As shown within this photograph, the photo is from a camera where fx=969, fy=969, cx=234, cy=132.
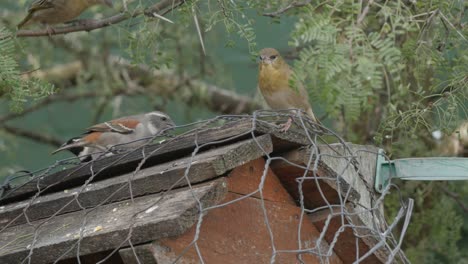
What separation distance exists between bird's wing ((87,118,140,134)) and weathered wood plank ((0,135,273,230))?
6.13 feet

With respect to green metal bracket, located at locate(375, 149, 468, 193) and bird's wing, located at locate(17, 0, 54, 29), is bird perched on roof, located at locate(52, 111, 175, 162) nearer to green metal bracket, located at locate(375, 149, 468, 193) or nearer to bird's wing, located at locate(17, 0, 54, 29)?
bird's wing, located at locate(17, 0, 54, 29)

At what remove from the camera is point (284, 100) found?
577 cm

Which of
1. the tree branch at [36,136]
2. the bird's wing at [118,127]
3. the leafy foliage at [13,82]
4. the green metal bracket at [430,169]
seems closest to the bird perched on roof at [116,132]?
the bird's wing at [118,127]

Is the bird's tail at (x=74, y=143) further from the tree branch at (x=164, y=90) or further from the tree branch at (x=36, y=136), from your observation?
the tree branch at (x=36, y=136)

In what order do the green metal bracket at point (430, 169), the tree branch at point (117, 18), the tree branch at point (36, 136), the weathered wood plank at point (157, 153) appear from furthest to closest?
the tree branch at point (36, 136) < the tree branch at point (117, 18) < the green metal bracket at point (430, 169) < the weathered wood plank at point (157, 153)

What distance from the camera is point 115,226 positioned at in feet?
9.35

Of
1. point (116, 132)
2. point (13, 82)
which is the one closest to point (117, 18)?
point (13, 82)

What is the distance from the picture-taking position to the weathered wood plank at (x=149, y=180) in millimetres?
2965

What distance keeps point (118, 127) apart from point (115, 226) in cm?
260

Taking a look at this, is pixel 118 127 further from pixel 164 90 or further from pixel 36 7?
pixel 164 90

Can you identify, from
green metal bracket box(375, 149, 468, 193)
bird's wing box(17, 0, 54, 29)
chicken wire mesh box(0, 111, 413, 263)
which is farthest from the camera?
bird's wing box(17, 0, 54, 29)

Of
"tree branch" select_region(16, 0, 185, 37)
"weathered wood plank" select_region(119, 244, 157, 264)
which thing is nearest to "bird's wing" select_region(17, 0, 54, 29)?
"tree branch" select_region(16, 0, 185, 37)

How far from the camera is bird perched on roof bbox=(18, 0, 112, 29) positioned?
5577 mm

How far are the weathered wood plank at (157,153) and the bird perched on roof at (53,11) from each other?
199 cm
